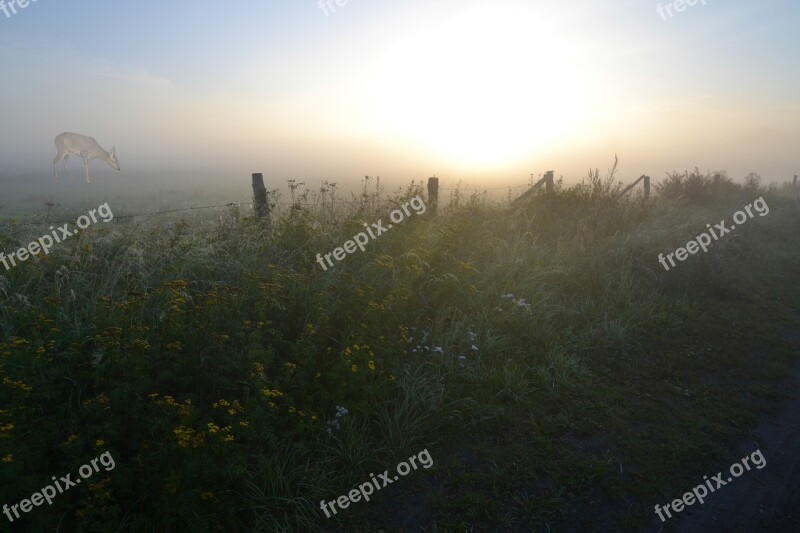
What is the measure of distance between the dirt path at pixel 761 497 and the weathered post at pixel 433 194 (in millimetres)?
5860

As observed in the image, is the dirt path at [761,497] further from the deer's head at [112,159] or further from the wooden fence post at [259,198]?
the deer's head at [112,159]

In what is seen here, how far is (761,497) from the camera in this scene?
3.56 meters

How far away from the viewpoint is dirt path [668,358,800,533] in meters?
3.30

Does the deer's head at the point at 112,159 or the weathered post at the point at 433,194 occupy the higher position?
the deer's head at the point at 112,159

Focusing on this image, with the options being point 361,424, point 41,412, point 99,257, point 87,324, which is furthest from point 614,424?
point 99,257

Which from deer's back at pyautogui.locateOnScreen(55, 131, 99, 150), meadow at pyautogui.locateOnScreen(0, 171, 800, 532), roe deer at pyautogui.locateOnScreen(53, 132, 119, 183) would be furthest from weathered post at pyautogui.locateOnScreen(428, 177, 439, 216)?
deer's back at pyautogui.locateOnScreen(55, 131, 99, 150)

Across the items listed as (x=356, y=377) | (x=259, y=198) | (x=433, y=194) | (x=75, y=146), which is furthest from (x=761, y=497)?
(x=75, y=146)

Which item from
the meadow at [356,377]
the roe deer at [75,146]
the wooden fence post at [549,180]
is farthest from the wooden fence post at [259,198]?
the wooden fence post at [549,180]

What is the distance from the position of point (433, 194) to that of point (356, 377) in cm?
563

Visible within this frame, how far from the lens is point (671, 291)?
744 cm

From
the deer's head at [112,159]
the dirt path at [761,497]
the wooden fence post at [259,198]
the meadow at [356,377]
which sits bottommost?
the dirt path at [761,497]

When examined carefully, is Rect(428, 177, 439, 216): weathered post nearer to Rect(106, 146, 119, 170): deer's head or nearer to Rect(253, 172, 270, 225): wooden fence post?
Rect(253, 172, 270, 225): wooden fence post

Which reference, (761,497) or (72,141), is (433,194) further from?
(761,497)

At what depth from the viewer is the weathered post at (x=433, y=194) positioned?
356 inches
